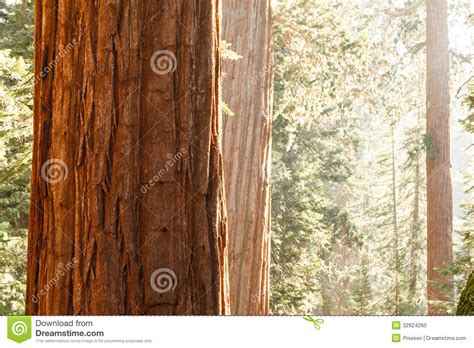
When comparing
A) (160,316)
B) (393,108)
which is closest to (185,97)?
(160,316)

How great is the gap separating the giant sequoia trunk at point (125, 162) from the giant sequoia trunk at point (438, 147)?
11.7 m

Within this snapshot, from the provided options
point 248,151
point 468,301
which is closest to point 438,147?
point 248,151

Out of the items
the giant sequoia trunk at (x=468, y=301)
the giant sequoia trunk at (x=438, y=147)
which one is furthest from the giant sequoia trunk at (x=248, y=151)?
the giant sequoia trunk at (x=438, y=147)

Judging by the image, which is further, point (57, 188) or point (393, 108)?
point (393, 108)

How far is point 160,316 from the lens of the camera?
116 inches

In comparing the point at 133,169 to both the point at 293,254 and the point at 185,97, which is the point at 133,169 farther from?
the point at 293,254

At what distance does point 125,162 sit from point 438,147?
1349 cm

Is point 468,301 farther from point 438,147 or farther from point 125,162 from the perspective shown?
point 438,147

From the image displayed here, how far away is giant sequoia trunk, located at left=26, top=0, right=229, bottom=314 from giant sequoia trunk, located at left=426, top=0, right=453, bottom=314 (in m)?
11.7

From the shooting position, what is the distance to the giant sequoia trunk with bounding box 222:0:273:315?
838 centimetres

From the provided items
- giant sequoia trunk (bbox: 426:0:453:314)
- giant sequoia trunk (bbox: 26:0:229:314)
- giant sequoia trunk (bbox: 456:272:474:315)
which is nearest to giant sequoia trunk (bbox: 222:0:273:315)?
giant sequoia trunk (bbox: 456:272:474:315)

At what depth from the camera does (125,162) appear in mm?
2979

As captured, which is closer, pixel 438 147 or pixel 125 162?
pixel 125 162
